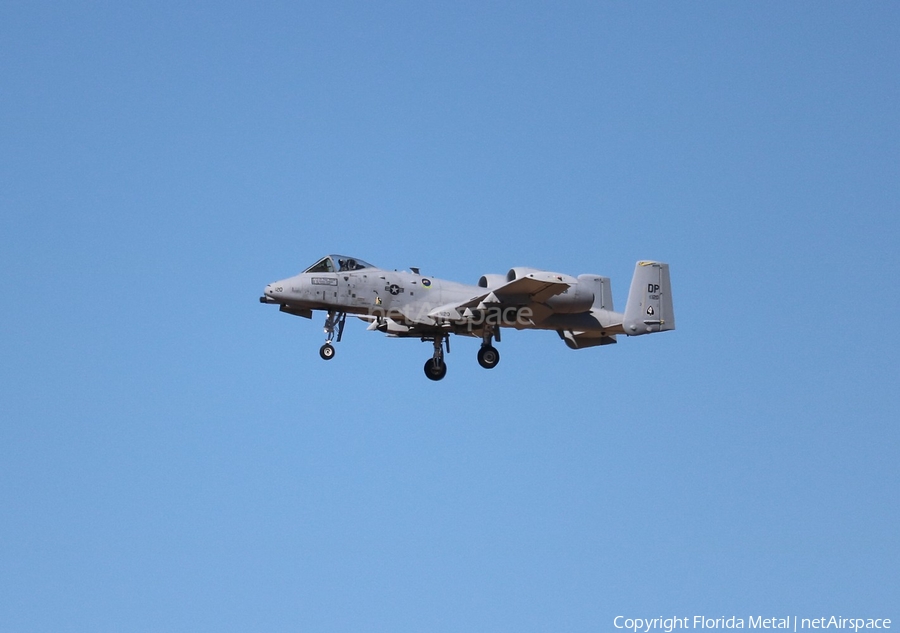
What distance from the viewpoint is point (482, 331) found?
37.6 m

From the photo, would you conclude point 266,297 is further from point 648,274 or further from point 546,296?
point 648,274

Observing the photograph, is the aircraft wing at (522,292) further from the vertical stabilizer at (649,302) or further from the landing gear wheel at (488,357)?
the vertical stabilizer at (649,302)

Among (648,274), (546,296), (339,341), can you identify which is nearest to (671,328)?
(648,274)

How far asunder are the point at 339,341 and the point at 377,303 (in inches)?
67.1

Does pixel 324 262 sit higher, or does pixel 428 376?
pixel 324 262

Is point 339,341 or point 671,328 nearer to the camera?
point 339,341

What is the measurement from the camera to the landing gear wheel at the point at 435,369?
38.0 m

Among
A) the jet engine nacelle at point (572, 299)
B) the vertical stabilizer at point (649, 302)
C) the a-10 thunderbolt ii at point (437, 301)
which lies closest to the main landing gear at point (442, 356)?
the a-10 thunderbolt ii at point (437, 301)

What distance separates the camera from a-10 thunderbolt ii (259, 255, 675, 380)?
1422 inches

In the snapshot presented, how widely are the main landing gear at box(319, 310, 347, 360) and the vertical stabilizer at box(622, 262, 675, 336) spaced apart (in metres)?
9.33

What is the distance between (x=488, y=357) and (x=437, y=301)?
7.94ft

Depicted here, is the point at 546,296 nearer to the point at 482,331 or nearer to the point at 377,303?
the point at 482,331

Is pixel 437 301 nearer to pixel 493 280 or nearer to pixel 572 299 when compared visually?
pixel 493 280

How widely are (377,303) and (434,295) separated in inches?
72.8
